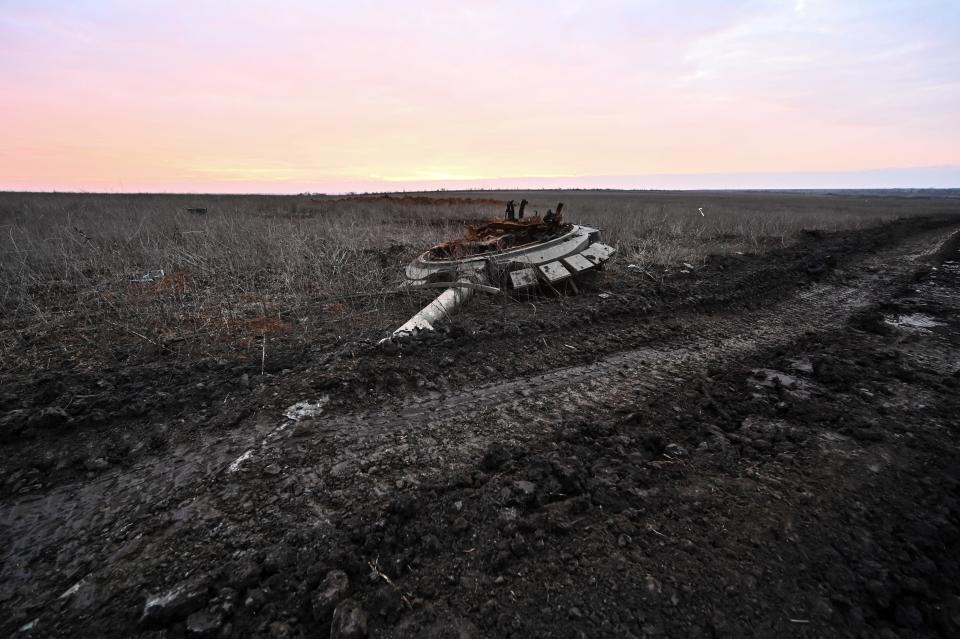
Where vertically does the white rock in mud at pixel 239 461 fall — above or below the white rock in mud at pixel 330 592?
above

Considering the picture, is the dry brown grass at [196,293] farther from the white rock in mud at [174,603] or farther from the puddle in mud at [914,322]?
the puddle in mud at [914,322]

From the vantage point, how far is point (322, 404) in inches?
112

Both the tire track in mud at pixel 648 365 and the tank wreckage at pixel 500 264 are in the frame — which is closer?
the tire track in mud at pixel 648 365

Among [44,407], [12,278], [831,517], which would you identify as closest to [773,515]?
[831,517]

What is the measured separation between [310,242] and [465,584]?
28.2 ft

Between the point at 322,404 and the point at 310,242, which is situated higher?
the point at 310,242

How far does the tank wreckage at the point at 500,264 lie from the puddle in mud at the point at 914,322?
3444 mm

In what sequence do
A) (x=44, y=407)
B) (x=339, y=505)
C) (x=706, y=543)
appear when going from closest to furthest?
(x=706, y=543) < (x=339, y=505) < (x=44, y=407)

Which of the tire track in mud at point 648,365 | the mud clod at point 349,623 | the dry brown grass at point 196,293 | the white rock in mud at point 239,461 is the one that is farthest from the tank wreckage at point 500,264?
the mud clod at point 349,623

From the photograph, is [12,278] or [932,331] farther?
[12,278]

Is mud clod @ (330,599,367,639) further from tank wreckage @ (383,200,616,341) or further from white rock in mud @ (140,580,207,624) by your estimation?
tank wreckage @ (383,200,616,341)

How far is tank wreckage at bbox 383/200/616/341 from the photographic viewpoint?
508cm

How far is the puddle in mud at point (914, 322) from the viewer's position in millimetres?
4477

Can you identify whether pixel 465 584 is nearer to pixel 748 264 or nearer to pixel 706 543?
pixel 706 543
